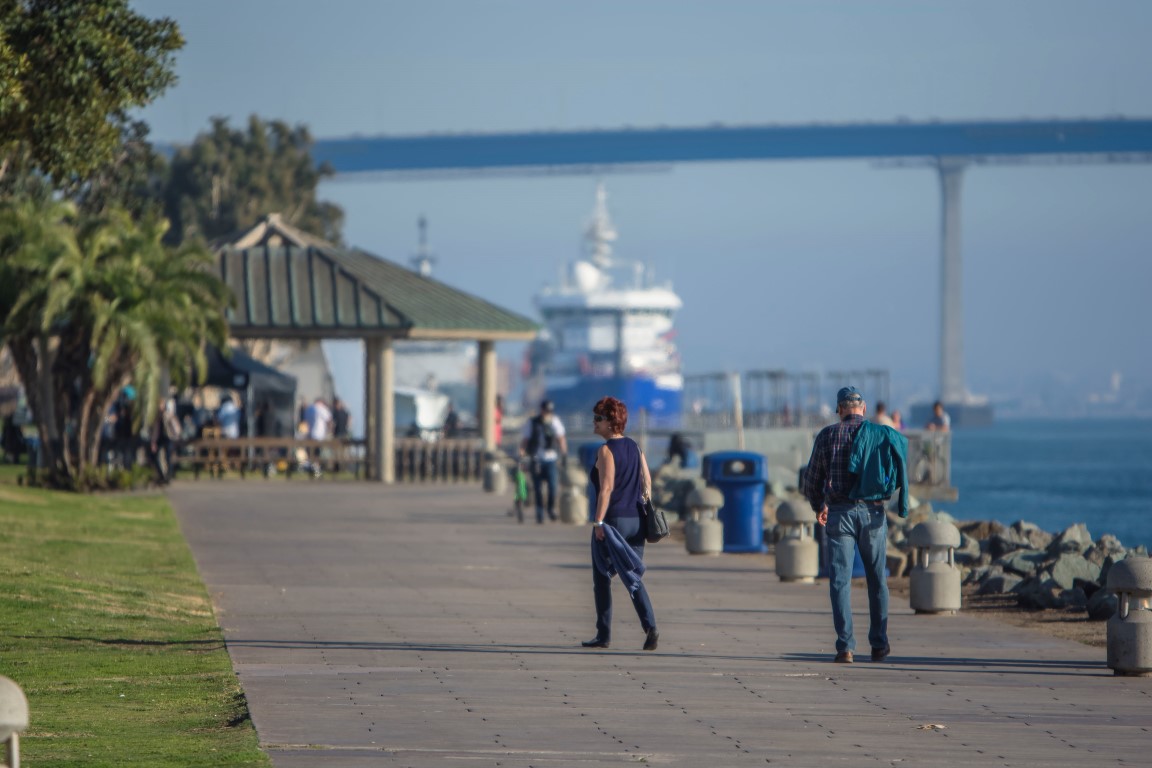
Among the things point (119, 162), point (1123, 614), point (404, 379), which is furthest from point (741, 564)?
point (404, 379)

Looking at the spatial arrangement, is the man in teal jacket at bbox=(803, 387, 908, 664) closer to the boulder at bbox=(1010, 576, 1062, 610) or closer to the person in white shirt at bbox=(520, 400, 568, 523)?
the boulder at bbox=(1010, 576, 1062, 610)

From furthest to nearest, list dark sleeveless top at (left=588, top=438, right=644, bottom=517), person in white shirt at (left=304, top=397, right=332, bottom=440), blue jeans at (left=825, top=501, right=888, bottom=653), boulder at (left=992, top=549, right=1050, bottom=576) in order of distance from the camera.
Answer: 1. person in white shirt at (left=304, top=397, right=332, bottom=440)
2. boulder at (left=992, top=549, right=1050, bottom=576)
3. dark sleeveless top at (left=588, top=438, right=644, bottom=517)
4. blue jeans at (left=825, top=501, right=888, bottom=653)

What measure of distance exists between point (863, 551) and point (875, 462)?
0.56 meters

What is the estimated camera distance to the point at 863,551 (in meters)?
11.0

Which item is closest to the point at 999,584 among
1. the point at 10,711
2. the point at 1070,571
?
the point at 1070,571

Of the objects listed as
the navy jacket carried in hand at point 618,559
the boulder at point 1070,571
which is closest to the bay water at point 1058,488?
the boulder at point 1070,571

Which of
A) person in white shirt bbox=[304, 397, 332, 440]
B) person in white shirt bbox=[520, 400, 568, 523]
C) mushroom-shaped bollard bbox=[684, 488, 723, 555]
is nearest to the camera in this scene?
mushroom-shaped bollard bbox=[684, 488, 723, 555]

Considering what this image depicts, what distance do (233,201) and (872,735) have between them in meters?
63.4

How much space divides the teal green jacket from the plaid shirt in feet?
0.14

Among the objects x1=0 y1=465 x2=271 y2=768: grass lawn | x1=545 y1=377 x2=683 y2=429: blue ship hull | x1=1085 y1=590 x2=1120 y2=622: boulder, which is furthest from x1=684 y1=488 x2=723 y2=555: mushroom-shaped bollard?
x1=545 y1=377 x2=683 y2=429: blue ship hull

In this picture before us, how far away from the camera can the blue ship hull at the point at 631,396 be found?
359 ft

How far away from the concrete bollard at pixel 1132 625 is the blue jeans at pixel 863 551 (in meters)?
1.31

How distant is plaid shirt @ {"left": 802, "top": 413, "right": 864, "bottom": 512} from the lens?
35.5 feet

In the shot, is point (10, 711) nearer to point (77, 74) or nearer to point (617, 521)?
point (617, 521)
